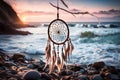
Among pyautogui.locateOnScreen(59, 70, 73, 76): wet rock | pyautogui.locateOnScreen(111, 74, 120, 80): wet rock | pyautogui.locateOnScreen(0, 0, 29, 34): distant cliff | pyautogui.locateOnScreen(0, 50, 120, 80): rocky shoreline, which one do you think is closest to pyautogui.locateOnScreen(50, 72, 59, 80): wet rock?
pyautogui.locateOnScreen(0, 50, 120, 80): rocky shoreline

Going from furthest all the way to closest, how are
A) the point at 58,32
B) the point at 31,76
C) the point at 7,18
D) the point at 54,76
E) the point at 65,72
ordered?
the point at 7,18 < the point at 65,72 < the point at 54,76 < the point at 31,76 < the point at 58,32

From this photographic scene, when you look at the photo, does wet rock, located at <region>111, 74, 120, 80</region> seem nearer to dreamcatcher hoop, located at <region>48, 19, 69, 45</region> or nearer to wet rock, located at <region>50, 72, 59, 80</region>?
wet rock, located at <region>50, 72, 59, 80</region>

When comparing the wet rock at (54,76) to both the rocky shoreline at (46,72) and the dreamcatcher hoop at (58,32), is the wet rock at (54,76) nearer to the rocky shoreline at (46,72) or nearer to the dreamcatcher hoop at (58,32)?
the rocky shoreline at (46,72)

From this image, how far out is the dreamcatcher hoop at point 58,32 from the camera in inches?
165

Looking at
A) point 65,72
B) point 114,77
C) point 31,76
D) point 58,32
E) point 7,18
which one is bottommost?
point 114,77

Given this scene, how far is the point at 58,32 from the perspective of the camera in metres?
4.27

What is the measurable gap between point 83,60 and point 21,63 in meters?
2.72

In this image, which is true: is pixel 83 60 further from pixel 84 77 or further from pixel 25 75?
pixel 25 75

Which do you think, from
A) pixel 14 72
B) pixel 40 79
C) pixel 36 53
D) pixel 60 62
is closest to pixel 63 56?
pixel 60 62

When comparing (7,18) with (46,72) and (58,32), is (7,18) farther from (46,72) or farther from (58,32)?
(58,32)

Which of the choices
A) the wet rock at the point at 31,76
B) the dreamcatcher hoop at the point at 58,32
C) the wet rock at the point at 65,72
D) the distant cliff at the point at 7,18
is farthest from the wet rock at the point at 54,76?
the distant cliff at the point at 7,18

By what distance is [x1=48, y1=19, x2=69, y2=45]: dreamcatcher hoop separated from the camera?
4.19 metres

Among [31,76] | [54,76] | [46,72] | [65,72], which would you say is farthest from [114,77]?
[31,76]

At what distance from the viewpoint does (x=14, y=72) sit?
620 centimetres
